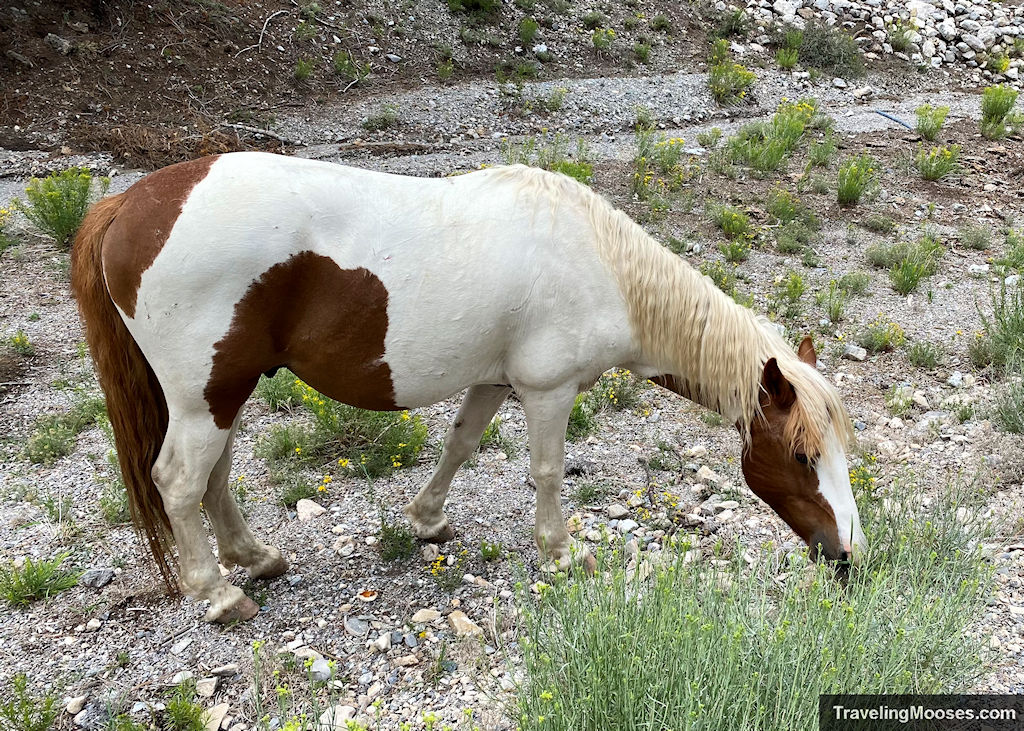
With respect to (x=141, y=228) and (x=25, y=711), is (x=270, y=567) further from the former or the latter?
(x=141, y=228)

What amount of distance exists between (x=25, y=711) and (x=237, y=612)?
2.56 ft

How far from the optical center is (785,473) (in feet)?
10.0

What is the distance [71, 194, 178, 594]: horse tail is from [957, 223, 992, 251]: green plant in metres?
6.93

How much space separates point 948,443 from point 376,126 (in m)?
7.48

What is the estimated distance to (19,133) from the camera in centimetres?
849

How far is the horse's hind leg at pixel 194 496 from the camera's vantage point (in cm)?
279

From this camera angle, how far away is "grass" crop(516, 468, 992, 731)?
2.06m

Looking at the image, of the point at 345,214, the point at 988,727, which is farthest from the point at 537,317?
the point at 988,727

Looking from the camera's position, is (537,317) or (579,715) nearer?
(579,715)

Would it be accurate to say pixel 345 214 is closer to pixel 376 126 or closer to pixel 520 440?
pixel 520 440

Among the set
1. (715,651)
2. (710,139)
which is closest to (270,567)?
(715,651)

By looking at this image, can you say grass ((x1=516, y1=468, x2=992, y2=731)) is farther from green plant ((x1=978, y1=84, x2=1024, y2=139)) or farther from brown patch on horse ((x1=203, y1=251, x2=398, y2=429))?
green plant ((x1=978, y1=84, x2=1024, y2=139))

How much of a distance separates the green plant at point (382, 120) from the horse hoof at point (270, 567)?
725 centimetres

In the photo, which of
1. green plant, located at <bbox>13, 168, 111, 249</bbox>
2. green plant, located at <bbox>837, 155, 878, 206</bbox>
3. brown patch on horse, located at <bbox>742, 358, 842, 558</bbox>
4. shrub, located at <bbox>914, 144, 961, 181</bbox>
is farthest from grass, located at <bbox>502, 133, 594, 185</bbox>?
brown patch on horse, located at <bbox>742, 358, 842, 558</bbox>
